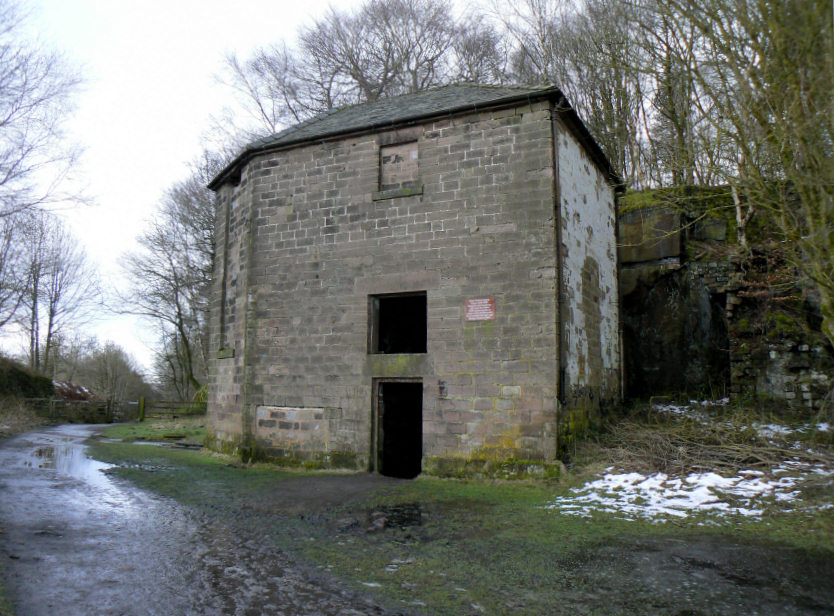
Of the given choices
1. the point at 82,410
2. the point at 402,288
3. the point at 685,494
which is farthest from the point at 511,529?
the point at 82,410

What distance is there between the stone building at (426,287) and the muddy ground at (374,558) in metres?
1.52

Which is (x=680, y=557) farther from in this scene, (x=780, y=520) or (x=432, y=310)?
(x=432, y=310)

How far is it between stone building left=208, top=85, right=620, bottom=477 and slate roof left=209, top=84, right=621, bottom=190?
1.9 inches

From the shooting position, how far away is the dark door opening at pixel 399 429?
9.60 meters

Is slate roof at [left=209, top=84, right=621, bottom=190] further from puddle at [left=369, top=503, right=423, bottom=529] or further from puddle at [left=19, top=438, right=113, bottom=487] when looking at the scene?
puddle at [left=19, top=438, right=113, bottom=487]

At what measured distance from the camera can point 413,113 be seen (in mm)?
9922

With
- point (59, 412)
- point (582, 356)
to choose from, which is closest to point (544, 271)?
point (582, 356)

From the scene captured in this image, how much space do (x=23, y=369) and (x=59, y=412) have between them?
89.5 inches

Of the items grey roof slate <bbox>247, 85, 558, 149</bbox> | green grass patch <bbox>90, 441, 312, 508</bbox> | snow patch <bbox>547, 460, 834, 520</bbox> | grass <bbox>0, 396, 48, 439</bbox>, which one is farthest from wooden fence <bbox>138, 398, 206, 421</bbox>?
snow patch <bbox>547, 460, 834, 520</bbox>

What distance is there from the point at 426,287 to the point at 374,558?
5005mm

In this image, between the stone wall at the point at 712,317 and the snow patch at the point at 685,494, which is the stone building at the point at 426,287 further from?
the stone wall at the point at 712,317

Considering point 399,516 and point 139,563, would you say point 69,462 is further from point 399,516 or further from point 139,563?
point 399,516

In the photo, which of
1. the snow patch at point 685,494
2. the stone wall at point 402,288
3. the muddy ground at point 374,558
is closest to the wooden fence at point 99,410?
the stone wall at point 402,288

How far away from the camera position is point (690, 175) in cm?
1650
